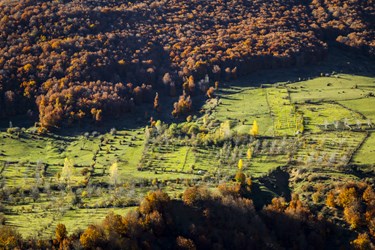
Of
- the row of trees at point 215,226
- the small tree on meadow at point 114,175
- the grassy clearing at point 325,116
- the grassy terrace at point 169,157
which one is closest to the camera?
the row of trees at point 215,226

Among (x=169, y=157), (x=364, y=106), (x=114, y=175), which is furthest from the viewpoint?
(x=364, y=106)

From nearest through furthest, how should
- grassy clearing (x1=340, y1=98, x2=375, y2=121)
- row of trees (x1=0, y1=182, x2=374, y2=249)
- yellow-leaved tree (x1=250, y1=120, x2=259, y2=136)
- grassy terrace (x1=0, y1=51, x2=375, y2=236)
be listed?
row of trees (x1=0, y1=182, x2=374, y2=249) < grassy terrace (x1=0, y1=51, x2=375, y2=236) < yellow-leaved tree (x1=250, y1=120, x2=259, y2=136) < grassy clearing (x1=340, y1=98, x2=375, y2=121)

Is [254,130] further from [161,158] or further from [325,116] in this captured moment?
[161,158]

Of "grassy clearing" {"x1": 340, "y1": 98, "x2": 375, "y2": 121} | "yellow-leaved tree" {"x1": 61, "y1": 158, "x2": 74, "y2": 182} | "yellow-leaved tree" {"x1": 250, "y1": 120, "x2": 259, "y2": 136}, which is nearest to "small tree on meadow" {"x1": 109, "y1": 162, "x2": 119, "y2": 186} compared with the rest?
"yellow-leaved tree" {"x1": 61, "y1": 158, "x2": 74, "y2": 182}

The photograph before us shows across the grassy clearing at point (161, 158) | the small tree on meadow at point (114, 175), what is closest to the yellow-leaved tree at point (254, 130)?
the grassy clearing at point (161, 158)

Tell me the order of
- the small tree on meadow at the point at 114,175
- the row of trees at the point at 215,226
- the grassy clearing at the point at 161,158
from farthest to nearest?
the small tree on meadow at the point at 114,175 < the grassy clearing at the point at 161,158 < the row of trees at the point at 215,226

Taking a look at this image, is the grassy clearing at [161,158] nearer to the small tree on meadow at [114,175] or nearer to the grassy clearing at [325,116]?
the grassy clearing at [325,116]

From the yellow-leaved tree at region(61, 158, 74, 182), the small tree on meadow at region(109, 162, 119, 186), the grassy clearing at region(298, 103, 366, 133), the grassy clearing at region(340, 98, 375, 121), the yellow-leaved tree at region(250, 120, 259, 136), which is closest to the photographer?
the small tree on meadow at region(109, 162, 119, 186)

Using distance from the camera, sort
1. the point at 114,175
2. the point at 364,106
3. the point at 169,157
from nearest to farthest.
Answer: the point at 114,175 → the point at 169,157 → the point at 364,106

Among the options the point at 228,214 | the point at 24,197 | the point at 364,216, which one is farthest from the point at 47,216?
the point at 364,216

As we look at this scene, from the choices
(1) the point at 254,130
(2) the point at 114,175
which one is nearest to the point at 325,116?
(1) the point at 254,130

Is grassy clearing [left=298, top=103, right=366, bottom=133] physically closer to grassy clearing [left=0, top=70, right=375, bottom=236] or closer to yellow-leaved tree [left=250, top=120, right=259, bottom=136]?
grassy clearing [left=0, top=70, right=375, bottom=236]

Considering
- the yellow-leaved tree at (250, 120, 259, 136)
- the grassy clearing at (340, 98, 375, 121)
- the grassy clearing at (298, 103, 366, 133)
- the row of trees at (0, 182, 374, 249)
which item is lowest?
the row of trees at (0, 182, 374, 249)
